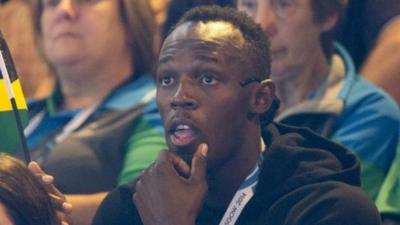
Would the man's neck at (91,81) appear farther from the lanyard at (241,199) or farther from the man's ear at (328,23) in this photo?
the lanyard at (241,199)

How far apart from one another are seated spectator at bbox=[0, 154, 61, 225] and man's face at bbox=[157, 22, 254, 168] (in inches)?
12.5

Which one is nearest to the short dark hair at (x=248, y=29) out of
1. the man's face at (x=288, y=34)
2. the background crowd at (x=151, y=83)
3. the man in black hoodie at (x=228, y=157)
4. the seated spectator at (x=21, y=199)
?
the man in black hoodie at (x=228, y=157)

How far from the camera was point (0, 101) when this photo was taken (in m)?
2.83

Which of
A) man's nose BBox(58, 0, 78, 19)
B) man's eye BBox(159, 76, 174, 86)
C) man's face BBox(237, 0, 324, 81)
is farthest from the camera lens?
man's nose BBox(58, 0, 78, 19)

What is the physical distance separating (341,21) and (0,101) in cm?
116

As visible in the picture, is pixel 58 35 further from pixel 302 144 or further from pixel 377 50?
pixel 302 144

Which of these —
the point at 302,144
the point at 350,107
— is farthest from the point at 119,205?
the point at 350,107

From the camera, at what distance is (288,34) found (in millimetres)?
3494

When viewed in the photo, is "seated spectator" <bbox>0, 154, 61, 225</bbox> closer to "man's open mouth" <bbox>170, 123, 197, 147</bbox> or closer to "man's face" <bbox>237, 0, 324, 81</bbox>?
"man's open mouth" <bbox>170, 123, 197, 147</bbox>

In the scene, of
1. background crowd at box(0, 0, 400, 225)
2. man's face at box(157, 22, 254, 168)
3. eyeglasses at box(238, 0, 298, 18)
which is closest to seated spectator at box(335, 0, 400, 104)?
background crowd at box(0, 0, 400, 225)

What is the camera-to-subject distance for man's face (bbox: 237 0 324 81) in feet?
11.4

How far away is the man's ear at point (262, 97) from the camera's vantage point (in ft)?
8.94

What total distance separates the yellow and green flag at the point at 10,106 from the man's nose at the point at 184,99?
0.34 m

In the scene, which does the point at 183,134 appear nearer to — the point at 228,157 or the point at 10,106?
the point at 228,157
